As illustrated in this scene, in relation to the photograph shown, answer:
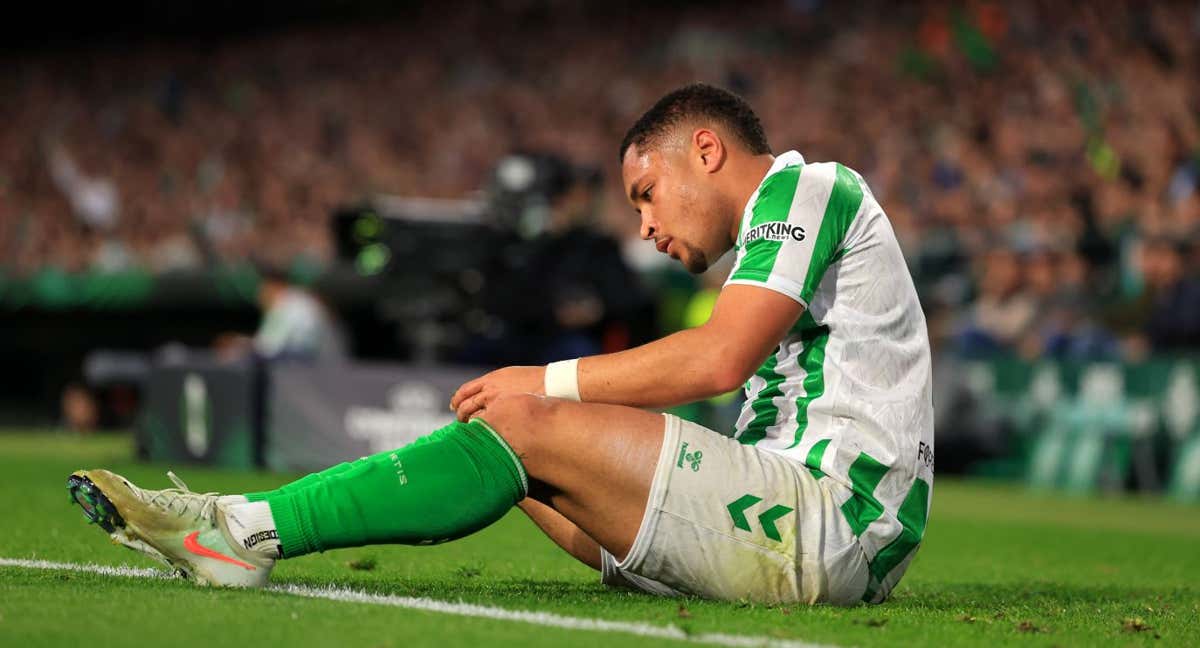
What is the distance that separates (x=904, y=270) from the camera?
4.07 metres

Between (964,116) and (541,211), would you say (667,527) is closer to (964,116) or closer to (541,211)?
(541,211)

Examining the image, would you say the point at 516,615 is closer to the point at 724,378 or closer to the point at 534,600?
the point at 534,600

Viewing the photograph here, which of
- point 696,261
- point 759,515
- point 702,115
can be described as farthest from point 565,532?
point 702,115

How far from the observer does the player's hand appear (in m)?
3.79

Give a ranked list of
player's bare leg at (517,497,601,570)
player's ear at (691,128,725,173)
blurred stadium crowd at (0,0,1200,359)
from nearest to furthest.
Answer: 1. player's ear at (691,128,725,173)
2. player's bare leg at (517,497,601,570)
3. blurred stadium crowd at (0,0,1200,359)

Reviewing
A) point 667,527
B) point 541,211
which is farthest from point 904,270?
point 541,211

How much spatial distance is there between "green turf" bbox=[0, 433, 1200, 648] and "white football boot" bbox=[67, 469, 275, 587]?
0.08m

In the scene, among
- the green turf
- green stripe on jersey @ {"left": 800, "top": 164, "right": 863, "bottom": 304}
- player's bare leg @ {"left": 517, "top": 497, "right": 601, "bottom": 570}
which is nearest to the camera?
the green turf

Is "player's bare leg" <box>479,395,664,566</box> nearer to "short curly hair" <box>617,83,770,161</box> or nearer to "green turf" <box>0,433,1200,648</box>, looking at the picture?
"green turf" <box>0,433,1200,648</box>

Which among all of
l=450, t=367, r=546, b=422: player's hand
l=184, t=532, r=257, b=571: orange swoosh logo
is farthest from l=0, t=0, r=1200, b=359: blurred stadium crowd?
l=184, t=532, r=257, b=571: orange swoosh logo

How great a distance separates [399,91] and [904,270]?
18858 millimetres

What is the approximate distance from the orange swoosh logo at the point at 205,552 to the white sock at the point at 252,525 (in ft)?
0.22

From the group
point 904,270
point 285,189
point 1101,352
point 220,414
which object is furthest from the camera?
point 285,189

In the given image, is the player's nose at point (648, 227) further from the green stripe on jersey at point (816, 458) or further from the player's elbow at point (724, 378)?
the green stripe on jersey at point (816, 458)
